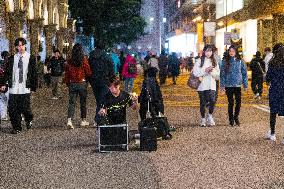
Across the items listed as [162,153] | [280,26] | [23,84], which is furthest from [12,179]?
[280,26]

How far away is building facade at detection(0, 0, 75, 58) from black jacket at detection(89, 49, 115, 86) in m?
13.6

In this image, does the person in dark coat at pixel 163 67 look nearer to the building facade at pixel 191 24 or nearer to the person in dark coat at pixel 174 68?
the person in dark coat at pixel 174 68

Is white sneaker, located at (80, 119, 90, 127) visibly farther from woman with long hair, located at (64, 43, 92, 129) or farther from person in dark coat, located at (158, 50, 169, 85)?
person in dark coat, located at (158, 50, 169, 85)

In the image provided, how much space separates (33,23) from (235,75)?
2088 centimetres

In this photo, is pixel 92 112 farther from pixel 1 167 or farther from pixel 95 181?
pixel 95 181

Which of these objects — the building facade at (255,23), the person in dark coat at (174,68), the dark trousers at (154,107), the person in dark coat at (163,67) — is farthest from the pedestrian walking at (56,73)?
the building facade at (255,23)

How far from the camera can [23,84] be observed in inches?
537

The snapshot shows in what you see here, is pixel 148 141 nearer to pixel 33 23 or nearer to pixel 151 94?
pixel 151 94

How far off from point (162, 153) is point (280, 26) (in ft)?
96.0

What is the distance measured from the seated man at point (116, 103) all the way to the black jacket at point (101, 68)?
288 centimetres

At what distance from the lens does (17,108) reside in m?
13.7

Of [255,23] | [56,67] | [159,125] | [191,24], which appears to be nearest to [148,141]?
[159,125]

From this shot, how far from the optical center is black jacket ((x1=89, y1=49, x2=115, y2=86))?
46.5 feet

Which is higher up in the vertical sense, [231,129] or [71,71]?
[71,71]
